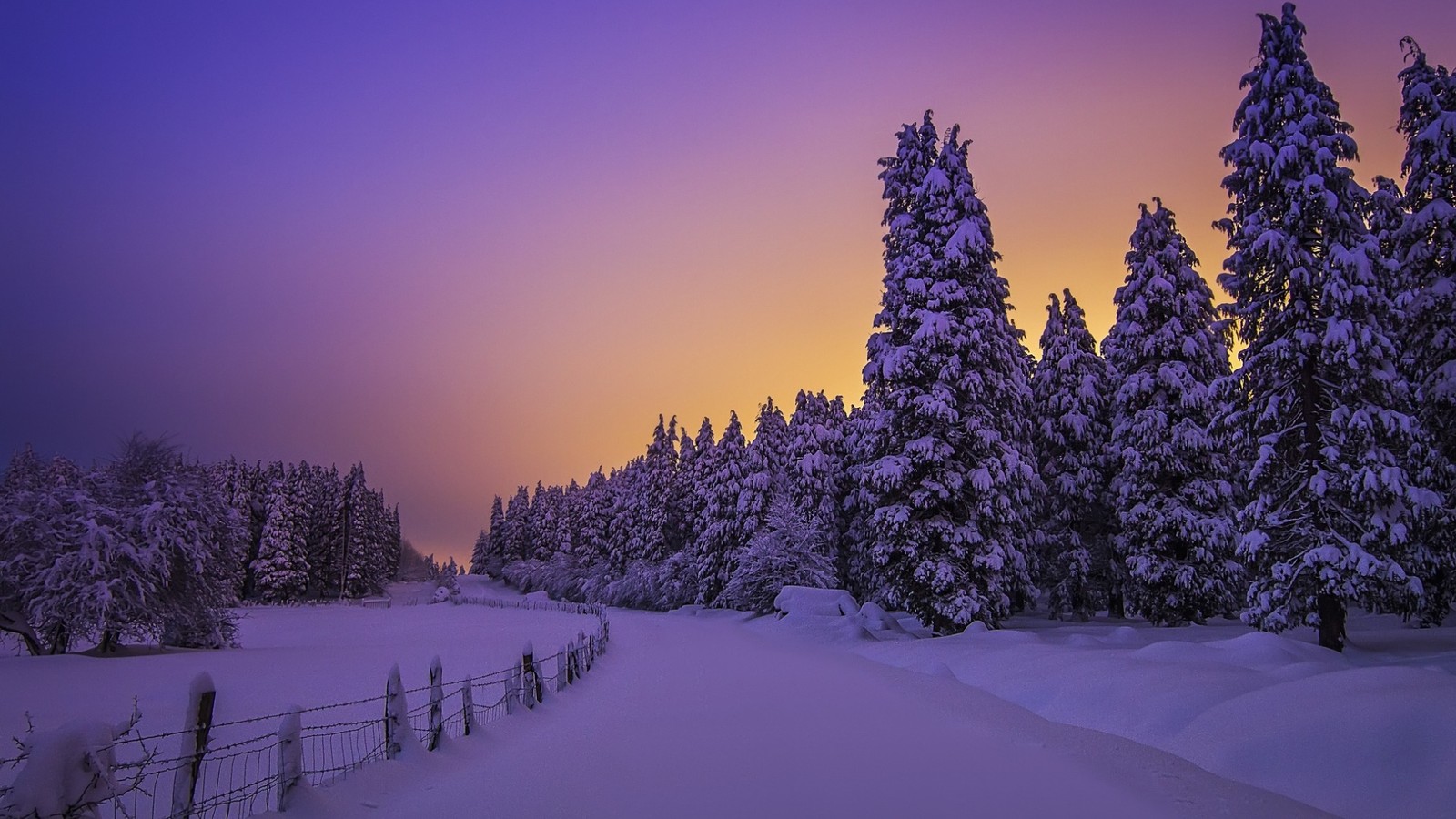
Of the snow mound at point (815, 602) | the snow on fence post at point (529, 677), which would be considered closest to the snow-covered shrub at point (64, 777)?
the snow on fence post at point (529, 677)

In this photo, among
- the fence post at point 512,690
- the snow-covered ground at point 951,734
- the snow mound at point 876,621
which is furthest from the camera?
the snow mound at point 876,621

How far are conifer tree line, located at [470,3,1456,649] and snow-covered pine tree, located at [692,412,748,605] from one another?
21.0 ft

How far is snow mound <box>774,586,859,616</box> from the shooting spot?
29391 millimetres

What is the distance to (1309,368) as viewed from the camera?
53.5ft

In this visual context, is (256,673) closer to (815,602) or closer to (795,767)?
(815,602)

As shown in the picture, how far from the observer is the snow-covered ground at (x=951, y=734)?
21.7 feet

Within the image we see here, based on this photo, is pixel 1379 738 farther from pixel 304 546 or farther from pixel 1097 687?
pixel 304 546

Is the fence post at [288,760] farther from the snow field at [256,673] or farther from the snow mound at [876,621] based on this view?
the snow mound at [876,621]

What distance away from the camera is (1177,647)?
13531 millimetres

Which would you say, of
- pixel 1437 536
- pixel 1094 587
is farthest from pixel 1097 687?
pixel 1094 587

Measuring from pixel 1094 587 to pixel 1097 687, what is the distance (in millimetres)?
22877

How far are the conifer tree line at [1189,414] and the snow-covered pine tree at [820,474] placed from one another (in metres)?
0.21

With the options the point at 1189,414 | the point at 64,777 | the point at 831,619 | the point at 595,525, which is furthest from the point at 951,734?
the point at 595,525

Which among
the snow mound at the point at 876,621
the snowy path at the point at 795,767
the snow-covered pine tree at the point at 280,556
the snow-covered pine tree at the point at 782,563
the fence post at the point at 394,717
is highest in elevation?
the snow-covered pine tree at the point at 280,556
